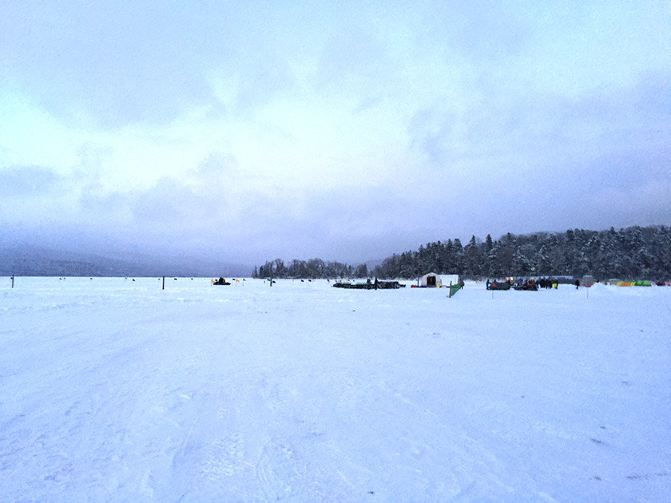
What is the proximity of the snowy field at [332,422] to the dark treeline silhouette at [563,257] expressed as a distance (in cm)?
11091

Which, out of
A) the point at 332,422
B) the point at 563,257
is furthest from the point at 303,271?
the point at 332,422

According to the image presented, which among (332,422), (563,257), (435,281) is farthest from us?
(563,257)

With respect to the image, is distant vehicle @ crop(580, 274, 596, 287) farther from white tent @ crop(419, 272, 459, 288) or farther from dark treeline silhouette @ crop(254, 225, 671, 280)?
dark treeline silhouette @ crop(254, 225, 671, 280)

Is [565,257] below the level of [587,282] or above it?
above

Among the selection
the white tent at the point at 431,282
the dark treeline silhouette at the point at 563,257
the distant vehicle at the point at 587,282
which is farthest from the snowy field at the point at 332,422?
the dark treeline silhouette at the point at 563,257

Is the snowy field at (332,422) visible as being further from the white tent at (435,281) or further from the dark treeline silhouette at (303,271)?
the dark treeline silhouette at (303,271)

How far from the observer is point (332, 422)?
461 centimetres

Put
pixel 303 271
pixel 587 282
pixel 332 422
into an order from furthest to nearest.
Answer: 1. pixel 303 271
2. pixel 587 282
3. pixel 332 422

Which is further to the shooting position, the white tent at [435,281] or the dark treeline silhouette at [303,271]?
the dark treeline silhouette at [303,271]

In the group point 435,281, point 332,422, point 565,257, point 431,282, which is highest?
point 565,257

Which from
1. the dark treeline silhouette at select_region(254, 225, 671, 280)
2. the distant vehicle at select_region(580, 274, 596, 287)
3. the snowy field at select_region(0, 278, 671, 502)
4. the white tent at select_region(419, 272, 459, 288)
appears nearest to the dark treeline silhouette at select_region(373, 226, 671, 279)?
the dark treeline silhouette at select_region(254, 225, 671, 280)

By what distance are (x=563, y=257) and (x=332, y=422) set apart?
132332 mm

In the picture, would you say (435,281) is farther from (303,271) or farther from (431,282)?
(303,271)

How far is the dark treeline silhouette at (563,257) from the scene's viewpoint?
106 metres
